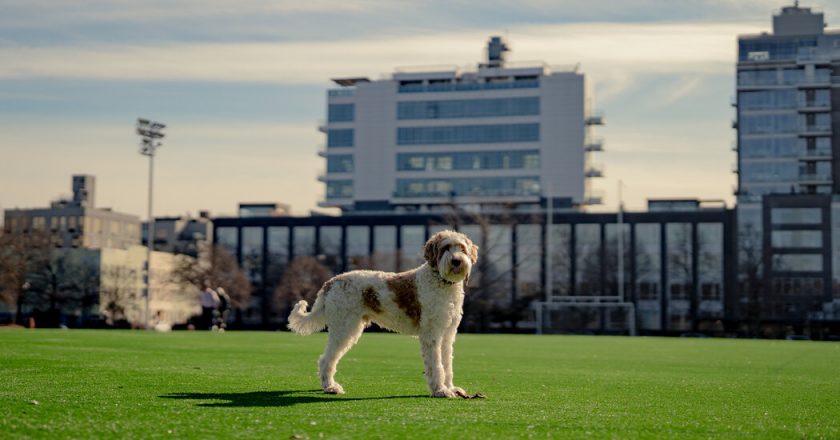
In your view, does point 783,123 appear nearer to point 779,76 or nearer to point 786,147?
point 786,147

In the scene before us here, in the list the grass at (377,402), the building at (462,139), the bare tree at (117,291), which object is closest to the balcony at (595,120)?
the building at (462,139)

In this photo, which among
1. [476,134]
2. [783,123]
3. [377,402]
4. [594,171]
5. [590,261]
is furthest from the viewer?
[783,123]

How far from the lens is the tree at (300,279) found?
103m

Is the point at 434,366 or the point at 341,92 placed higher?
the point at 341,92

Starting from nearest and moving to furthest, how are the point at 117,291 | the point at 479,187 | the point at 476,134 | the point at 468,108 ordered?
the point at 117,291 → the point at 479,187 → the point at 476,134 → the point at 468,108

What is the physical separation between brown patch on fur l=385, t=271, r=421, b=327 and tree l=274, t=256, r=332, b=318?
291 ft

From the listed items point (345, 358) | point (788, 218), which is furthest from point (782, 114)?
point (345, 358)

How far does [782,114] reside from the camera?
130625 millimetres

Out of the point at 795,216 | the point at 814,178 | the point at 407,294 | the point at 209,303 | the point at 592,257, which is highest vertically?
the point at 814,178

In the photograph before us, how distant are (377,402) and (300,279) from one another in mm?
94478

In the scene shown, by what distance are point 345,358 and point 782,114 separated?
119 m

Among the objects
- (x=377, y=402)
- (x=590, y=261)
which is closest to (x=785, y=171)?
(x=590, y=261)

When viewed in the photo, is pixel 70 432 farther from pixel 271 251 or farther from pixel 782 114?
pixel 782 114

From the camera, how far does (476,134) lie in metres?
Result: 127
